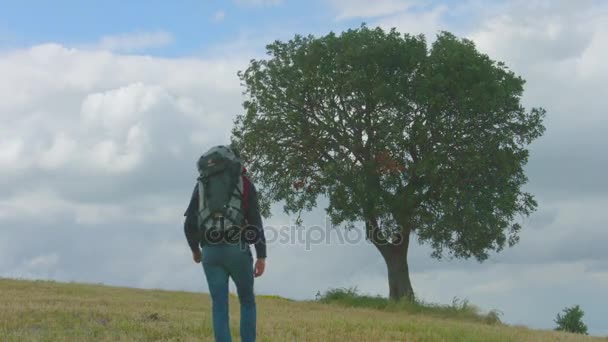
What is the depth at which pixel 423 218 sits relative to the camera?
34406 millimetres

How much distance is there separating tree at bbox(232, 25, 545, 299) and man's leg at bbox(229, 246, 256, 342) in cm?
2294

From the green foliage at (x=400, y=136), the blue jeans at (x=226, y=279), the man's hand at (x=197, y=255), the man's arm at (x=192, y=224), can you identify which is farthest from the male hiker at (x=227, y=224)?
the green foliage at (x=400, y=136)

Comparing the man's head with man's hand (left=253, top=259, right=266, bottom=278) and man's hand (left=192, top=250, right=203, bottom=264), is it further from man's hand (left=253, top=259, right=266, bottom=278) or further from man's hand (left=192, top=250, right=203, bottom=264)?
man's hand (left=253, top=259, right=266, bottom=278)

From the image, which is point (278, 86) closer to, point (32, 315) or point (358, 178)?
point (358, 178)

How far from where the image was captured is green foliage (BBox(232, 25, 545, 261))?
33719 millimetres

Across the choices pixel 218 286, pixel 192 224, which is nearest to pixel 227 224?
pixel 192 224

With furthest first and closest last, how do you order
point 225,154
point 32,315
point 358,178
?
point 358,178
point 32,315
point 225,154

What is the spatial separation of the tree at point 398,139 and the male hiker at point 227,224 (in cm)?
2323

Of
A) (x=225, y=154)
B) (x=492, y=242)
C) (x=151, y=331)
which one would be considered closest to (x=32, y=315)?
(x=151, y=331)

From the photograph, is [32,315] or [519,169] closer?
[32,315]

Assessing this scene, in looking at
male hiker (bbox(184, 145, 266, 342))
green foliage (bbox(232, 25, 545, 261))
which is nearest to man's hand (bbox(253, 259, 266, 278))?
male hiker (bbox(184, 145, 266, 342))

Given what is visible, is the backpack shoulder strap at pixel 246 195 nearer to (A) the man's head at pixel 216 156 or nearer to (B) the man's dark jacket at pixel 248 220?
(B) the man's dark jacket at pixel 248 220

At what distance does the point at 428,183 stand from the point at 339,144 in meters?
4.40

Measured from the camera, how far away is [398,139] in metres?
33.5
